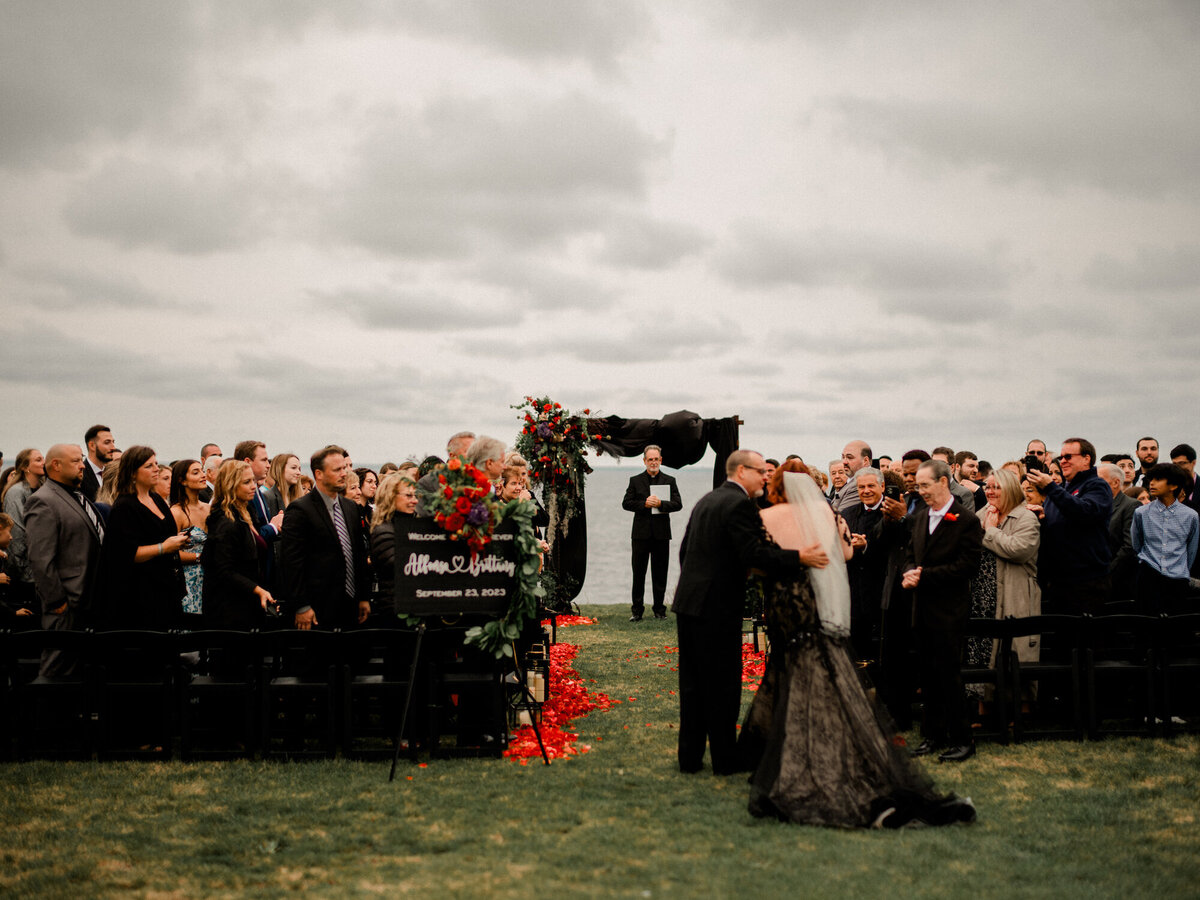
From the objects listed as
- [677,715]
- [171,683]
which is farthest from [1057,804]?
[171,683]

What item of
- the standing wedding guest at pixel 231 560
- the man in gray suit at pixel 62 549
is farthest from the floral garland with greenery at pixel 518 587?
the man in gray suit at pixel 62 549

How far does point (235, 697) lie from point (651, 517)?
826 centimetres

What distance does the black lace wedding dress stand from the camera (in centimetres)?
508

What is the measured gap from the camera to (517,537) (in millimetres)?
6398

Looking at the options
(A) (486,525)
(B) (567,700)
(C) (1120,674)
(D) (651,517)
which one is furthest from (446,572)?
(D) (651,517)

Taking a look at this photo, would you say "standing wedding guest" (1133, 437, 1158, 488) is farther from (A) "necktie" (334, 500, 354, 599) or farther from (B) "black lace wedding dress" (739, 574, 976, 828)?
(A) "necktie" (334, 500, 354, 599)

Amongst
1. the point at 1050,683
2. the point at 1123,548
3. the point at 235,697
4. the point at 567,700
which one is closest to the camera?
the point at 235,697

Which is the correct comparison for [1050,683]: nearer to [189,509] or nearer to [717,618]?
[717,618]

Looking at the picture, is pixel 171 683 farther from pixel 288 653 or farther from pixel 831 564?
→ pixel 831 564

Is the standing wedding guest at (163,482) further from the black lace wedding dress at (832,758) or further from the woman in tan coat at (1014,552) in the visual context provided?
the woman in tan coat at (1014,552)

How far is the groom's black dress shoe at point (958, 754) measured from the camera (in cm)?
645

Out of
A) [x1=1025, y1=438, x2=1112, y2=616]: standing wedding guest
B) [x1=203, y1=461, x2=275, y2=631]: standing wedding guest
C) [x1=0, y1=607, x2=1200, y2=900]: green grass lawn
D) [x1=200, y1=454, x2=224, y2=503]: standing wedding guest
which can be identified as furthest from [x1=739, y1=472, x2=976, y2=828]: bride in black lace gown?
[x1=200, y1=454, x2=224, y2=503]: standing wedding guest

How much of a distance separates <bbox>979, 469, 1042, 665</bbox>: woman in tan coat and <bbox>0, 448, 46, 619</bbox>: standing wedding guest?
8.24 m

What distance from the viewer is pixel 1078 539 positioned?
7453 mm
